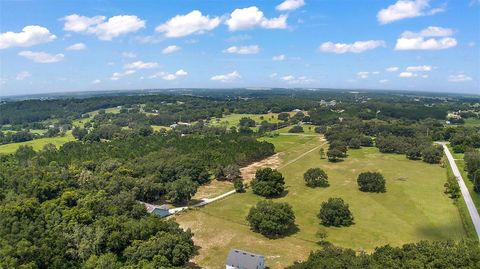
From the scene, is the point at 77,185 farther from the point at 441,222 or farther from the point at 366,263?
the point at 441,222

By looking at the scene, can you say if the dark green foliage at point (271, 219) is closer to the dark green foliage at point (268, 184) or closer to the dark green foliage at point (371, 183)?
the dark green foliage at point (268, 184)

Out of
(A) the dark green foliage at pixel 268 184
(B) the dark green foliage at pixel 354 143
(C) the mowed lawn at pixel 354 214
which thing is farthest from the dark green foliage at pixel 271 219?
(B) the dark green foliage at pixel 354 143

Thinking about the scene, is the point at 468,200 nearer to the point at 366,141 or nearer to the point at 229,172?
the point at 229,172

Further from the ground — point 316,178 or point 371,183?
point 371,183

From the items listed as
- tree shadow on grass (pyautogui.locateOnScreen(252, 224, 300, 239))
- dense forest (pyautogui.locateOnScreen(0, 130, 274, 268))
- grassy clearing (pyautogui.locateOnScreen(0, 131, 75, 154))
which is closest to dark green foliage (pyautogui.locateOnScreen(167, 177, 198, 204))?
dense forest (pyautogui.locateOnScreen(0, 130, 274, 268))

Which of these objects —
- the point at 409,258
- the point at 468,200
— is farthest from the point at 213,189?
the point at 468,200

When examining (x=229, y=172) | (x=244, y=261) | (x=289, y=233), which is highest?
(x=229, y=172)

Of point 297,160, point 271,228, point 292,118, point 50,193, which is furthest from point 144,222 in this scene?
point 292,118
